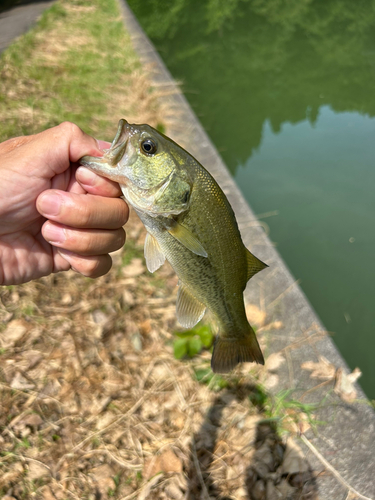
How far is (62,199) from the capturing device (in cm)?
179

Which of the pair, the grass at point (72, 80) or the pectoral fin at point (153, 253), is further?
the grass at point (72, 80)

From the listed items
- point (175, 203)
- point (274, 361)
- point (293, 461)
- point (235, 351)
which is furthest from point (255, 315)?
point (175, 203)

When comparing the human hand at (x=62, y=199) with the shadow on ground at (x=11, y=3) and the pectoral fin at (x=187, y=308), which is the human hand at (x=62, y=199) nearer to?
the pectoral fin at (x=187, y=308)

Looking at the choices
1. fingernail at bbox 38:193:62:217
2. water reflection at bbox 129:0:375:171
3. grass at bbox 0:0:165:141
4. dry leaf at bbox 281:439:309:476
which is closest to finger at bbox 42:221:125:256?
fingernail at bbox 38:193:62:217

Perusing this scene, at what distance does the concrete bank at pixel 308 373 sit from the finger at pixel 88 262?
1586 millimetres

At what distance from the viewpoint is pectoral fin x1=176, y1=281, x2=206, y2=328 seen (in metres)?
1.98

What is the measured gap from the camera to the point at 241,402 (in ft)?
9.08

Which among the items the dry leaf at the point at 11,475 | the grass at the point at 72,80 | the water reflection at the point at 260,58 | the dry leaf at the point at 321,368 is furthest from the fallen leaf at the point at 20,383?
the water reflection at the point at 260,58

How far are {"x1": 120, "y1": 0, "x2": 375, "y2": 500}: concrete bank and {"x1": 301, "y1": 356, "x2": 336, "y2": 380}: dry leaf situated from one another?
0.10ft

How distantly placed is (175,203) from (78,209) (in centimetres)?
45

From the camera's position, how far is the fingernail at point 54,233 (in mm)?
1897

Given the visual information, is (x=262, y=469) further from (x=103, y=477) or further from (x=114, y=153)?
(x=114, y=153)

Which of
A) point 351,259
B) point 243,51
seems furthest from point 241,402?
point 243,51

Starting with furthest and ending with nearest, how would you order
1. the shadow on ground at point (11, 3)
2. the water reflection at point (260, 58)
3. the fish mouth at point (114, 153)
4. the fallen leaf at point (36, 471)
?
1. the shadow on ground at point (11, 3)
2. the water reflection at point (260, 58)
3. the fallen leaf at point (36, 471)
4. the fish mouth at point (114, 153)
